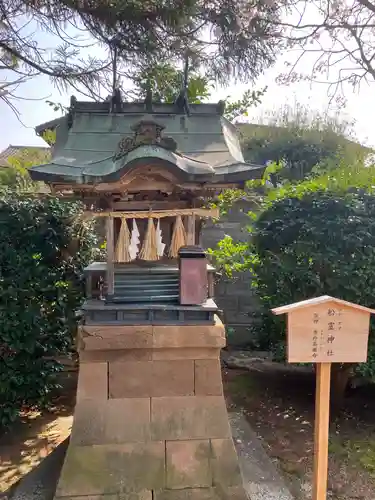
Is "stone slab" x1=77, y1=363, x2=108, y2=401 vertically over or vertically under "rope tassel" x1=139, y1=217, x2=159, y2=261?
under

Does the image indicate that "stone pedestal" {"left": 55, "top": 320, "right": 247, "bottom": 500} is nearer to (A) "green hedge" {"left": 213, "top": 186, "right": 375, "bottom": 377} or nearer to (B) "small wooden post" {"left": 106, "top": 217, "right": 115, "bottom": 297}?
(B) "small wooden post" {"left": 106, "top": 217, "right": 115, "bottom": 297}

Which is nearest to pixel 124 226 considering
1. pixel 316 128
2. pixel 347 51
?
pixel 347 51

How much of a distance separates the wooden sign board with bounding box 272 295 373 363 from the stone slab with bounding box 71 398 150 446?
1417 mm

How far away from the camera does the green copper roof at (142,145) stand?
10.2 ft

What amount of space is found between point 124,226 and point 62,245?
6.02ft

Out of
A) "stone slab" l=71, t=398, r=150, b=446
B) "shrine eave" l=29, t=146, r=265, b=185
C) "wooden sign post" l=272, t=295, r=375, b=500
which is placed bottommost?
"stone slab" l=71, t=398, r=150, b=446

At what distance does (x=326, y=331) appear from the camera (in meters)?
2.53

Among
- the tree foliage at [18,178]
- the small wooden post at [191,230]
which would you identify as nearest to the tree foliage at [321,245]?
the small wooden post at [191,230]

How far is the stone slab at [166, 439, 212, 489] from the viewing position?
3.29m

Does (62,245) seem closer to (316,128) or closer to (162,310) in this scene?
(162,310)

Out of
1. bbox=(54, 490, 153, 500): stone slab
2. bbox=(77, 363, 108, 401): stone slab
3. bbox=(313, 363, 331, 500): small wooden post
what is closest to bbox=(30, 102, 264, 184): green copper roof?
bbox=(77, 363, 108, 401): stone slab

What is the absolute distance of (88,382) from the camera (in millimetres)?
3318

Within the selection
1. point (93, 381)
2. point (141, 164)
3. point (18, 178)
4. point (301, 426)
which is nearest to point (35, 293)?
point (93, 381)

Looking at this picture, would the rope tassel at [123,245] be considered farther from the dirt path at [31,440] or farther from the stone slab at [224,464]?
the dirt path at [31,440]
